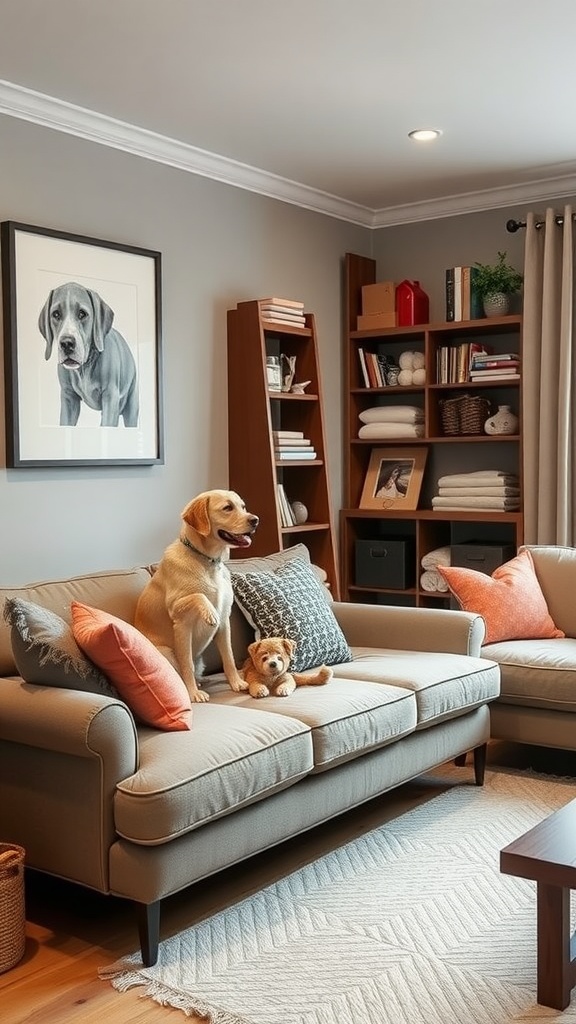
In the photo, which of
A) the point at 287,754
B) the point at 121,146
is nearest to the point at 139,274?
the point at 121,146

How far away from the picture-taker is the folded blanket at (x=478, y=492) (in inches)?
203

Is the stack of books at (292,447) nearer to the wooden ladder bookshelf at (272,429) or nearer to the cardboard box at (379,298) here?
the wooden ladder bookshelf at (272,429)

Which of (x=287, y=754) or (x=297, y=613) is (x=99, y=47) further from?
(x=287, y=754)

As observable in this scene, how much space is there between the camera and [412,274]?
5.69 meters

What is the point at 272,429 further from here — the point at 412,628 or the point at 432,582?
the point at 412,628

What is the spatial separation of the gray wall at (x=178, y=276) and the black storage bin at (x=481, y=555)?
0.78 m

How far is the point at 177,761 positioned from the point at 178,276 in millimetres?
2625

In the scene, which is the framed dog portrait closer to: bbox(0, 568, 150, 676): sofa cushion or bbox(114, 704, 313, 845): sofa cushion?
bbox(0, 568, 150, 676): sofa cushion

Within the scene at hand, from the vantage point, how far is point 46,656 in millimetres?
2686

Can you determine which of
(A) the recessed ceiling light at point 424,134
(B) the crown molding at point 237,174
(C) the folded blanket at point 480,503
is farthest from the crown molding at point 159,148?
(C) the folded blanket at point 480,503

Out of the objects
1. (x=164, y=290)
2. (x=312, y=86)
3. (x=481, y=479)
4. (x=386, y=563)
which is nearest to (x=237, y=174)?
(x=164, y=290)

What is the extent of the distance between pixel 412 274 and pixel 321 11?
8.47 ft

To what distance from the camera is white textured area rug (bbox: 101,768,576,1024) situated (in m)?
2.32

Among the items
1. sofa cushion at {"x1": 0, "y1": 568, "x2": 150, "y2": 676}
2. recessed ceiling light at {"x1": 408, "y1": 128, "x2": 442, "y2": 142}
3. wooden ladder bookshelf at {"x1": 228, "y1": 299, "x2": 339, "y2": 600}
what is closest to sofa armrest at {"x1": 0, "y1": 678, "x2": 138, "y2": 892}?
sofa cushion at {"x1": 0, "y1": 568, "x2": 150, "y2": 676}
